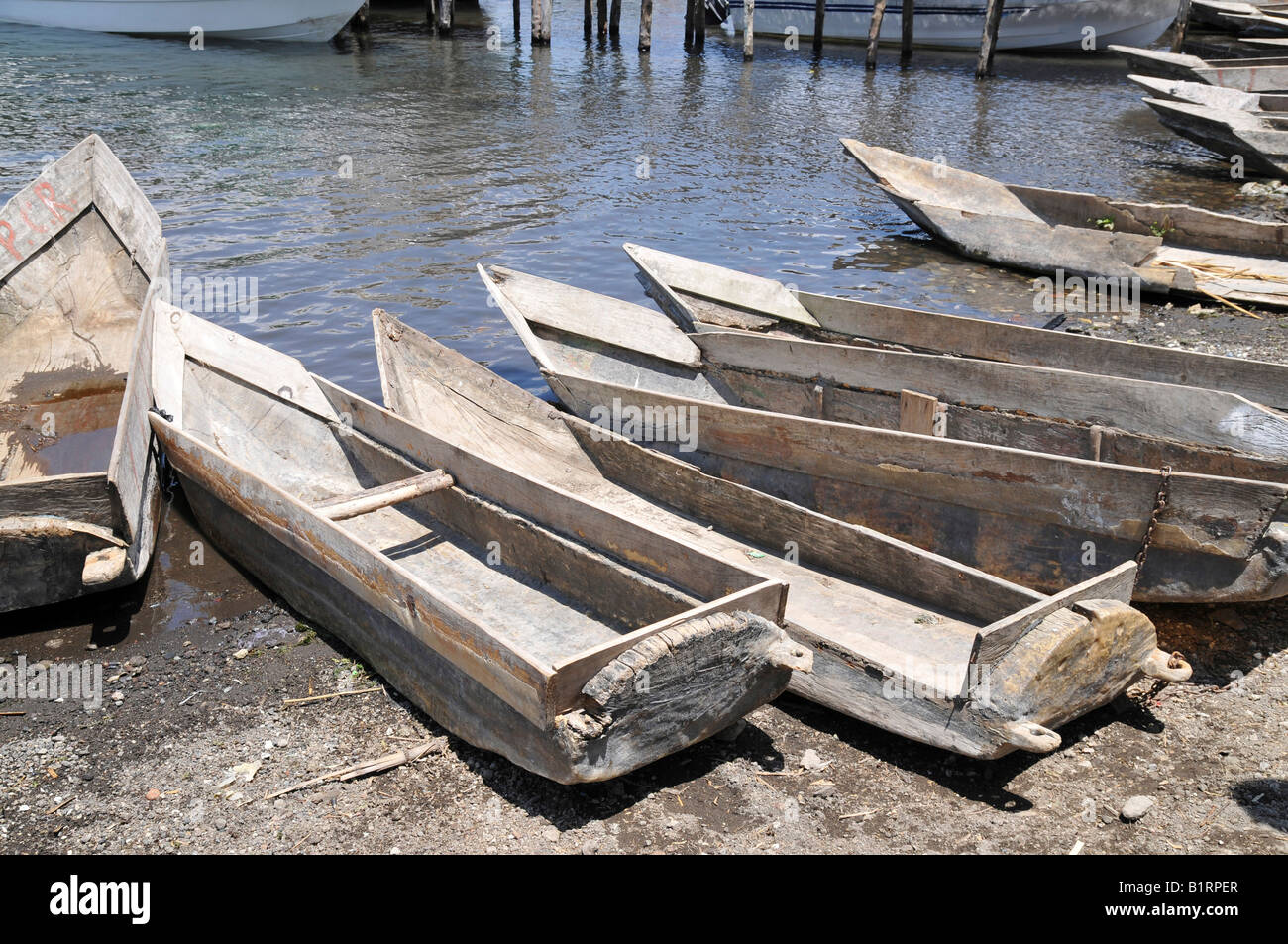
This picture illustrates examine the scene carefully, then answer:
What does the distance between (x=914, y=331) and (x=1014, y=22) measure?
24.0 m

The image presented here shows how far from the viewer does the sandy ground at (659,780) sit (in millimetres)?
4176

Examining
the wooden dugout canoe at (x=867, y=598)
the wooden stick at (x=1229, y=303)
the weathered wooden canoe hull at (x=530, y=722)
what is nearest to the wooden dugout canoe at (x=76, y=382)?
the weathered wooden canoe hull at (x=530, y=722)

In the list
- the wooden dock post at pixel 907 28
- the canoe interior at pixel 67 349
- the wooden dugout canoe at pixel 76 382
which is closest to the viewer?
the wooden dugout canoe at pixel 76 382

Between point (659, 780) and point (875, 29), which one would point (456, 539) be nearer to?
point (659, 780)

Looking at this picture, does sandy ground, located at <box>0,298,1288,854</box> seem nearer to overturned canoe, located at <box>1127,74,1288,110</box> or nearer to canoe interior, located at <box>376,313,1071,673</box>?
canoe interior, located at <box>376,313,1071,673</box>

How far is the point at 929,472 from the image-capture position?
564 centimetres

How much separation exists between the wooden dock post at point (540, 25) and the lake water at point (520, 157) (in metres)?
0.33

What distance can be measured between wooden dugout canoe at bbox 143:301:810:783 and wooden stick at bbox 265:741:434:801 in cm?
21

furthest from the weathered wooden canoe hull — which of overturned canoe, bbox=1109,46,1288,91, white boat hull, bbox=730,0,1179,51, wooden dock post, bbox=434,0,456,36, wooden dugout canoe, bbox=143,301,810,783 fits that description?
white boat hull, bbox=730,0,1179,51

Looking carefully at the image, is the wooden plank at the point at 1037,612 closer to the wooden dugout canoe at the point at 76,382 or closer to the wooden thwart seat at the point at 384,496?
the wooden thwart seat at the point at 384,496

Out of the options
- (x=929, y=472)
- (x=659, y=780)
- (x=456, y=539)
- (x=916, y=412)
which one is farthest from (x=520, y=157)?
(x=659, y=780)

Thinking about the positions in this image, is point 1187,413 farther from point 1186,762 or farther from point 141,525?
point 141,525

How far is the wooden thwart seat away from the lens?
19.1ft

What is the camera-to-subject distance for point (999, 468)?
538 cm
